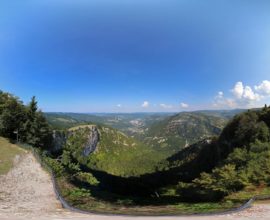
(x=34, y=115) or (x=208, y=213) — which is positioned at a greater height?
(x=34, y=115)

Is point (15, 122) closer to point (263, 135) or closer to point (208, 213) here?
point (263, 135)

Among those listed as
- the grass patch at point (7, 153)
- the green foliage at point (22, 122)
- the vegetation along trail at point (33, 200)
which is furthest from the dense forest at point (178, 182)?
the grass patch at point (7, 153)

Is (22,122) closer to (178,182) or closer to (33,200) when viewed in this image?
(178,182)

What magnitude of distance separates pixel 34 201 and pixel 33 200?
426 millimetres

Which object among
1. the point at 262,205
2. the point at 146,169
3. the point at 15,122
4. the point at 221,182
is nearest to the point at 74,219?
the point at 262,205

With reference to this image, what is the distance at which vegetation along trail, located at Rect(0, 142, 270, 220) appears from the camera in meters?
15.0

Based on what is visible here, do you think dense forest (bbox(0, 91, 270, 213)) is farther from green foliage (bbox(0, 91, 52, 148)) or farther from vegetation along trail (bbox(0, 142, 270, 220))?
vegetation along trail (bbox(0, 142, 270, 220))

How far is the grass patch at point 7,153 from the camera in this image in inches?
1249

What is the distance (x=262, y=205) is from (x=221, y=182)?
43.3 ft

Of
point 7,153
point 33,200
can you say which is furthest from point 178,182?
point 33,200

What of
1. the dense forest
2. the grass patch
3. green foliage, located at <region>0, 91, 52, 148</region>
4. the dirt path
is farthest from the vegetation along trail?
green foliage, located at <region>0, 91, 52, 148</region>

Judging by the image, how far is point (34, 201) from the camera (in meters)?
19.8

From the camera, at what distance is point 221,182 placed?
2959cm

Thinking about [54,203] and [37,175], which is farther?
[37,175]
